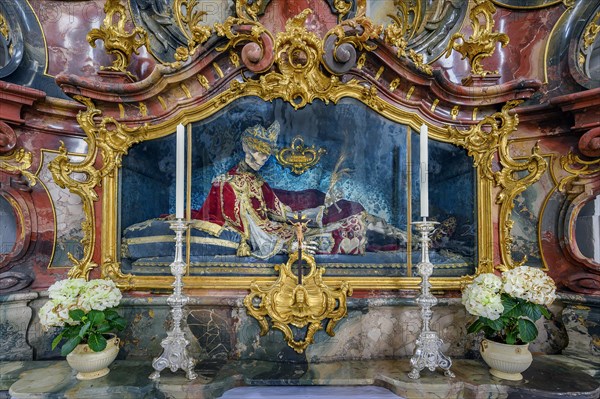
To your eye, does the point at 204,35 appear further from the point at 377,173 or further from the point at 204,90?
the point at 377,173

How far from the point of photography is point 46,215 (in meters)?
2.95

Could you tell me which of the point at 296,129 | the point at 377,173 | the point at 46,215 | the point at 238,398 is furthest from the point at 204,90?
the point at 238,398

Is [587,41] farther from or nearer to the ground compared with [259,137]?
farther from the ground

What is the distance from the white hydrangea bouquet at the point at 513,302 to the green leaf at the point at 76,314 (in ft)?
8.83

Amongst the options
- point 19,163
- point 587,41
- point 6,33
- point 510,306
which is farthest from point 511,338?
A: point 6,33

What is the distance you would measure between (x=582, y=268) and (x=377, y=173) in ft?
6.65

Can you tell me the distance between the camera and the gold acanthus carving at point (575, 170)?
2895mm

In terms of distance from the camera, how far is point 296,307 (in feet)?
8.30

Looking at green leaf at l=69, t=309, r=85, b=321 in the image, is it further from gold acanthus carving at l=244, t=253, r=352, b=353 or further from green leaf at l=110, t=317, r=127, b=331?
gold acanthus carving at l=244, t=253, r=352, b=353

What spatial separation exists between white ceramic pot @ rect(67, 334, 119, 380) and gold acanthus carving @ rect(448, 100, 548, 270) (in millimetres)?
3071

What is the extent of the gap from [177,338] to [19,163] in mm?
2167

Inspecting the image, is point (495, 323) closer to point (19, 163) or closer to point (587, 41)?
point (587, 41)

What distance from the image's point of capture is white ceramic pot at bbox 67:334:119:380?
2244mm

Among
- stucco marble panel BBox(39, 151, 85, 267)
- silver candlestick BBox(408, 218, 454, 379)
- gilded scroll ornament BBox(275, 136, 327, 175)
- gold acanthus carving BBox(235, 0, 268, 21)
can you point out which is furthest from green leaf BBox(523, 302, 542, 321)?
stucco marble panel BBox(39, 151, 85, 267)
